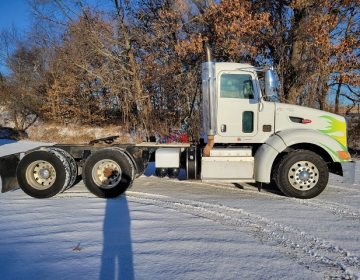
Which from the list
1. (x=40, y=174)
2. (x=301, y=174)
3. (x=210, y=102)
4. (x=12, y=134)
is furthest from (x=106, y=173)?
(x=12, y=134)

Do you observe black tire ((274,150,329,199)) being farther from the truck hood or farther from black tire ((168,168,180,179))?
black tire ((168,168,180,179))

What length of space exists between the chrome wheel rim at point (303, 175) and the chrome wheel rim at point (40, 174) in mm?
4586

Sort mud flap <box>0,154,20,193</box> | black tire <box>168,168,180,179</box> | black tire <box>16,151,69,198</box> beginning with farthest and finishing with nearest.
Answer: black tire <box>168,168,180,179</box> < mud flap <box>0,154,20,193</box> < black tire <box>16,151,69,198</box>

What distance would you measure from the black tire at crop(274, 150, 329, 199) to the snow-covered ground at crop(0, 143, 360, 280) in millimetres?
217

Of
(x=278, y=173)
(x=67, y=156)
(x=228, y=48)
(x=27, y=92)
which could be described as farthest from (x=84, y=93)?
(x=278, y=173)

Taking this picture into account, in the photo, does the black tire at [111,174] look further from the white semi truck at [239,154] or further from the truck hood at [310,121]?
the truck hood at [310,121]

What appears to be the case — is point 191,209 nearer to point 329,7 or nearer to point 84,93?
point 329,7

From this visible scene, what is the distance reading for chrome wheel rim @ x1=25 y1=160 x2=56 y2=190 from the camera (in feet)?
23.3

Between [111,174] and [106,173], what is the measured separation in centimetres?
10

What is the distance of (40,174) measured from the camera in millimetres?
7184

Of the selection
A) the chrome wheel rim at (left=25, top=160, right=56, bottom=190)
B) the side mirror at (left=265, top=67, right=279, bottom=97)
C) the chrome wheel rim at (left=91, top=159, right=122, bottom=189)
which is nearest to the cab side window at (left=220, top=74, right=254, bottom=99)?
the side mirror at (left=265, top=67, right=279, bottom=97)

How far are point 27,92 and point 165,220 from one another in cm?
2671

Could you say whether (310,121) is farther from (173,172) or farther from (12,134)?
(12,134)

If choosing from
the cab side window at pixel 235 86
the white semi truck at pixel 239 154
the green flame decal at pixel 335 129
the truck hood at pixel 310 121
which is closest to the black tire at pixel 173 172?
the white semi truck at pixel 239 154
